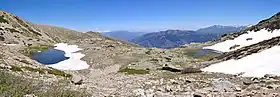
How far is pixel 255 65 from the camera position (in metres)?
49.8

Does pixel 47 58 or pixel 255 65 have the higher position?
pixel 255 65

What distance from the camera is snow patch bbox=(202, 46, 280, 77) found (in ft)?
147

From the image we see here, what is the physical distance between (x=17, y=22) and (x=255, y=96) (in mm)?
177219

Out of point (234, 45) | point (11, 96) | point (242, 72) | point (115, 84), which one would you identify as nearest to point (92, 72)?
point (115, 84)

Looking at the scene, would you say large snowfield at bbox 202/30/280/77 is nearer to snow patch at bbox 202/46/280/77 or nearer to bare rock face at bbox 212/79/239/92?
snow patch at bbox 202/46/280/77

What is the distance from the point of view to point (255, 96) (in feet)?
96.1

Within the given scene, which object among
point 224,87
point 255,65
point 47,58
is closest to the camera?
point 224,87

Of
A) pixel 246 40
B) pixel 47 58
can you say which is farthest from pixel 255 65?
pixel 246 40

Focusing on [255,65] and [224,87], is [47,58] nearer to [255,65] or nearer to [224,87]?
[255,65]

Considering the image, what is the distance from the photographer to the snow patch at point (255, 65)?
147 ft

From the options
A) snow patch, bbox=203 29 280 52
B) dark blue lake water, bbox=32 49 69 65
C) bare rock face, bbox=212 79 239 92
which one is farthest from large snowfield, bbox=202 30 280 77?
snow patch, bbox=203 29 280 52

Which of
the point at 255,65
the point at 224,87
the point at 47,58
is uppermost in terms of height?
the point at 255,65

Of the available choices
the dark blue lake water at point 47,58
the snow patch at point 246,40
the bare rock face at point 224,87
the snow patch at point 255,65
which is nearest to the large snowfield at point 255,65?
the snow patch at point 255,65

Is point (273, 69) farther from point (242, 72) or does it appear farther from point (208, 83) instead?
point (208, 83)
